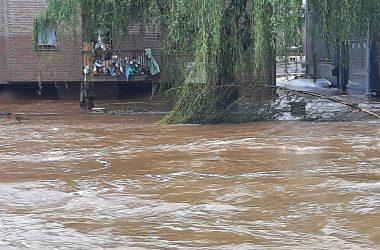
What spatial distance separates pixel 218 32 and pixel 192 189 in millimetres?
9153

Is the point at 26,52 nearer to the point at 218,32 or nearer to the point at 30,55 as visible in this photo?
the point at 30,55

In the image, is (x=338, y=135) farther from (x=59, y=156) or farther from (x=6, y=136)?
(x=6, y=136)

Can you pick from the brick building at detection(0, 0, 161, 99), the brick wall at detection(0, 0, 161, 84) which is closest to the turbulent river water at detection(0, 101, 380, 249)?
the brick building at detection(0, 0, 161, 99)

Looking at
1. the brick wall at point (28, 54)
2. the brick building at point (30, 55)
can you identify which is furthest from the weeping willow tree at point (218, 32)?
the brick wall at point (28, 54)

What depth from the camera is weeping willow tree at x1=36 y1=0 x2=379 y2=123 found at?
1828 cm

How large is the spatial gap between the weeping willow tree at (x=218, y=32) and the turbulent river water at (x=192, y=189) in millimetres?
1930

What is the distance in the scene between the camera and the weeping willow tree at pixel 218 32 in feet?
60.0

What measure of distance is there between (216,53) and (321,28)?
3557 mm

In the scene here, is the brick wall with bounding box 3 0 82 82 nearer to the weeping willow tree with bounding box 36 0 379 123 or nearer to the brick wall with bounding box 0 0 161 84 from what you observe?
the brick wall with bounding box 0 0 161 84

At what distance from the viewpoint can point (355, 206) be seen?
8.75 m

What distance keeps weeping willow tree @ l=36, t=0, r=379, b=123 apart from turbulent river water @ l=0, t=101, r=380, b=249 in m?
1.93

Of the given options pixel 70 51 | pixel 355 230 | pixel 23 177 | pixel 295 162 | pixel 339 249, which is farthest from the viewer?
pixel 70 51

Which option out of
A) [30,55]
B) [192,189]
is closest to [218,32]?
[192,189]

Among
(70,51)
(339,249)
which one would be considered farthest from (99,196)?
(70,51)
